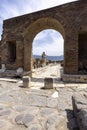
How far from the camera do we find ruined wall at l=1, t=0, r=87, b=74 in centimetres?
793

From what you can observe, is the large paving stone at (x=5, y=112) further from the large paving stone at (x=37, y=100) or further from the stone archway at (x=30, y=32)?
the stone archway at (x=30, y=32)

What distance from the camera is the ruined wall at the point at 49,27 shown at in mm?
7926

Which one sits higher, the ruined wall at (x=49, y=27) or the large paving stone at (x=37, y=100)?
the ruined wall at (x=49, y=27)

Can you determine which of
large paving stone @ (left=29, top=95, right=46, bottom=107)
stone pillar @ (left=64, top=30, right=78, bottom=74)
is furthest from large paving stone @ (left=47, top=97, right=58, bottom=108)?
stone pillar @ (left=64, top=30, right=78, bottom=74)

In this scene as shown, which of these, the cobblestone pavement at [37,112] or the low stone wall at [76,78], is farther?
the low stone wall at [76,78]

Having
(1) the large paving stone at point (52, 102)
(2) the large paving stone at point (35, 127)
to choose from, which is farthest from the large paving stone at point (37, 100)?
(2) the large paving stone at point (35, 127)

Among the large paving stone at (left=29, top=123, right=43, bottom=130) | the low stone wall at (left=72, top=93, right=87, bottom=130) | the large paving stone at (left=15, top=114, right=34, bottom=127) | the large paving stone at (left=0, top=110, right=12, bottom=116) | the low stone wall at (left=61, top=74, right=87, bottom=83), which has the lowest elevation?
the large paving stone at (left=29, top=123, right=43, bottom=130)

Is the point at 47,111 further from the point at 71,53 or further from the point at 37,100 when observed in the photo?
the point at 71,53

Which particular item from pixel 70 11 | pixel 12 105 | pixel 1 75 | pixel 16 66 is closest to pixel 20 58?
pixel 16 66

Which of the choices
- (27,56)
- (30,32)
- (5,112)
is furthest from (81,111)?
(30,32)

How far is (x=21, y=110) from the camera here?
3.89 m

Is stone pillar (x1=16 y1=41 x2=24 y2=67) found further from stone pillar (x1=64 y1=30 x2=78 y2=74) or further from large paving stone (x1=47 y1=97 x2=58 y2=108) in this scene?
large paving stone (x1=47 y1=97 x2=58 y2=108)

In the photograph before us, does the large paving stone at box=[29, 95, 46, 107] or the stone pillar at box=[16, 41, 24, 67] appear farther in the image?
the stone pillar at box=[16, 41, 24, 67]

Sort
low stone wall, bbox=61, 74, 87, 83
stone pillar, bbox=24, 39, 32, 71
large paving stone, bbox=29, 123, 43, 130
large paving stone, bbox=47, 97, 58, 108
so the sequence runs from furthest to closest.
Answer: stone pillar, bbox=24, 39, 32, 71
low stone wall, bbox=61, 74, 87, 83
large paving stone, bbox=47, 97, 58, 108
large paving stone, bbox=29, 123, 43, 130
